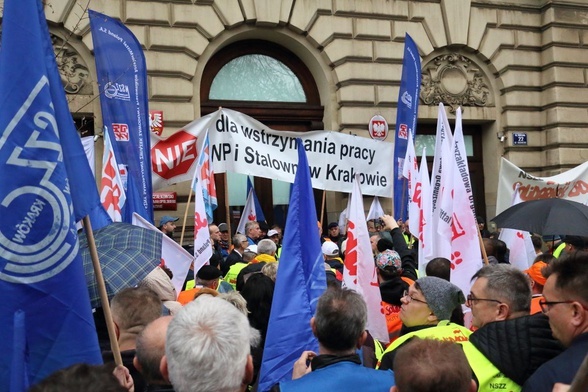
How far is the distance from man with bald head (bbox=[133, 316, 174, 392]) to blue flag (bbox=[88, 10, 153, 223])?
5.00 meters

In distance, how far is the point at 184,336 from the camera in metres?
2.32

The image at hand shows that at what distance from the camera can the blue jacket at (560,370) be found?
2420 millimetres

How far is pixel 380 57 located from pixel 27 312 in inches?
510

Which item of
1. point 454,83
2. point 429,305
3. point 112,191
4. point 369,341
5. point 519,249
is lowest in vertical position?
point 369,341

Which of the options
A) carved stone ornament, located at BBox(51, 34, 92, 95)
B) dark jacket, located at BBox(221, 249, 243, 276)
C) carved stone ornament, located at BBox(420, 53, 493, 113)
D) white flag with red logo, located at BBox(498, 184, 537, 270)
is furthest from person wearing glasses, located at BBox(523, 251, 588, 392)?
carved stone ornament, located at BBox(420, 53, 493, 113)

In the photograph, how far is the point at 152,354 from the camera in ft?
9.05

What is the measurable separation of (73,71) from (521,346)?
1123cm

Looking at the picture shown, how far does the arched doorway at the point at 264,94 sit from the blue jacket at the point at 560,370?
11771mm

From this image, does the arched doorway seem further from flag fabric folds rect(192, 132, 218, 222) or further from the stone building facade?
flag fabric folds rect(192, 132, 218, 222)

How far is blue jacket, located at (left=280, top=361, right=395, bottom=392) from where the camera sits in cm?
273

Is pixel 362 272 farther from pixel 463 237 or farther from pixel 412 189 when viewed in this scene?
pixel 412 189

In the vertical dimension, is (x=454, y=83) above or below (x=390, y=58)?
below

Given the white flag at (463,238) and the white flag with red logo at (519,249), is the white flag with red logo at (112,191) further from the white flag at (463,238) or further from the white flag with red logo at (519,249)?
the white flag with red logo at (519,249)

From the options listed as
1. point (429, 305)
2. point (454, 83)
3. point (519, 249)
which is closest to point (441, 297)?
point (429, 305)
